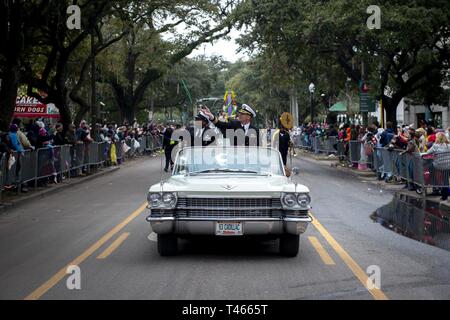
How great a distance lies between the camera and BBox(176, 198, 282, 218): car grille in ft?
30.9

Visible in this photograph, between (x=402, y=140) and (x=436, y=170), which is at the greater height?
(x=402, y=140)

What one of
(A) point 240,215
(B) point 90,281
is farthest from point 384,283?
(B) point 90,281

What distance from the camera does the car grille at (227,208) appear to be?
30.9 feet

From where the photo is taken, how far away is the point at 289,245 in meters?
9.75

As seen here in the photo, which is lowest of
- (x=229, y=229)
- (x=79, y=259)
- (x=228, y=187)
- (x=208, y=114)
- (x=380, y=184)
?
(x=380, y=184)

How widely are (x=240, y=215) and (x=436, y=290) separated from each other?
2.83 metres

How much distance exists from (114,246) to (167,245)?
4.97 feet

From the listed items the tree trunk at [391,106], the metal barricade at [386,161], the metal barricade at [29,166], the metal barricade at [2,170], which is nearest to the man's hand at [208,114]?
the metal barricade at [2,170]

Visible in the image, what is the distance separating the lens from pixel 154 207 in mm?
9477

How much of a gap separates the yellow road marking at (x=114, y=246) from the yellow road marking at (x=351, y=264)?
3.49 metres

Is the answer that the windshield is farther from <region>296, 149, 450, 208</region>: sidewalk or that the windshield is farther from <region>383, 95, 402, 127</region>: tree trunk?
<region>383, 95, 402, 127</region>: tree trunk

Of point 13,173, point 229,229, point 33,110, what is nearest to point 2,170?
point 13,173

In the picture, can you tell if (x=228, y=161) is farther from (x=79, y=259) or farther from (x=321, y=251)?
(x=79, y=259)
